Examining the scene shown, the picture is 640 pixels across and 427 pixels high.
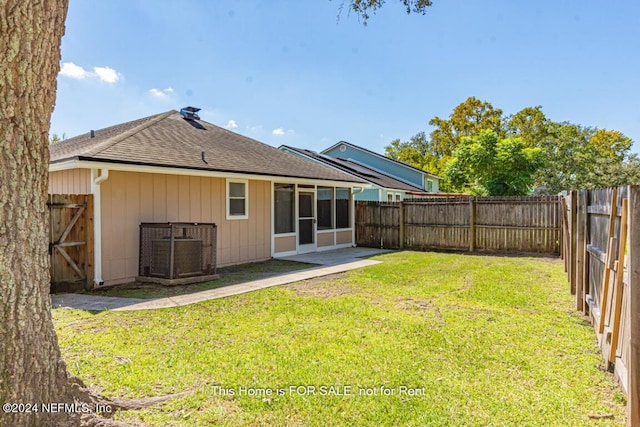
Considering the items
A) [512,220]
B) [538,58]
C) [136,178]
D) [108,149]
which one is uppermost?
[538,58]

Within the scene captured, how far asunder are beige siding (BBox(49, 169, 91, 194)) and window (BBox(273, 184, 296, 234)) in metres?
4.89

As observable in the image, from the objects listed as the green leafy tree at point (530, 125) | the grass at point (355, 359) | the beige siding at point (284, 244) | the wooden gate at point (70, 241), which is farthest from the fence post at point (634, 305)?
the green leafy tree at point (530, 125)

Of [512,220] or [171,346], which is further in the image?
[512,220]

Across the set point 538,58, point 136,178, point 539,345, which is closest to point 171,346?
point 539,345

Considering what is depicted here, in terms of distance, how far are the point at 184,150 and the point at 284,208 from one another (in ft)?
11.3

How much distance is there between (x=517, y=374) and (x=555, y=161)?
30082mm

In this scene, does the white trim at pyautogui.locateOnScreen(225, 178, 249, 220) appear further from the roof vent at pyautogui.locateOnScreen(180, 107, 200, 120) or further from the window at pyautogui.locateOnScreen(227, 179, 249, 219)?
the roof vent at pyautogui.locateOnScreen(180, 107, 200, 120)

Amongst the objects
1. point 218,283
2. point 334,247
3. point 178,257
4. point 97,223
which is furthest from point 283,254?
point 97,223

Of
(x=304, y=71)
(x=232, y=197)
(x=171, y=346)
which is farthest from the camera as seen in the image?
(x=304, y=71)

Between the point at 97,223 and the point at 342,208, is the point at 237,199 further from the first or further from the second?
the point at 342,208

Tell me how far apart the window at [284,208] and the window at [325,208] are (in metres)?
1.39

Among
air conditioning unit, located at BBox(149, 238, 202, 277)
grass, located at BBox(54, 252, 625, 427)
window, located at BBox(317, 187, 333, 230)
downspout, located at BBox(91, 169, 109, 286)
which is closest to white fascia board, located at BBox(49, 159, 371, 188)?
downspout, located at BBox(91, 169, 109, 286)

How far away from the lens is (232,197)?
991 centimetres

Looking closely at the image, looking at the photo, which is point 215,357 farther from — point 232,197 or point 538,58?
point 538,58
